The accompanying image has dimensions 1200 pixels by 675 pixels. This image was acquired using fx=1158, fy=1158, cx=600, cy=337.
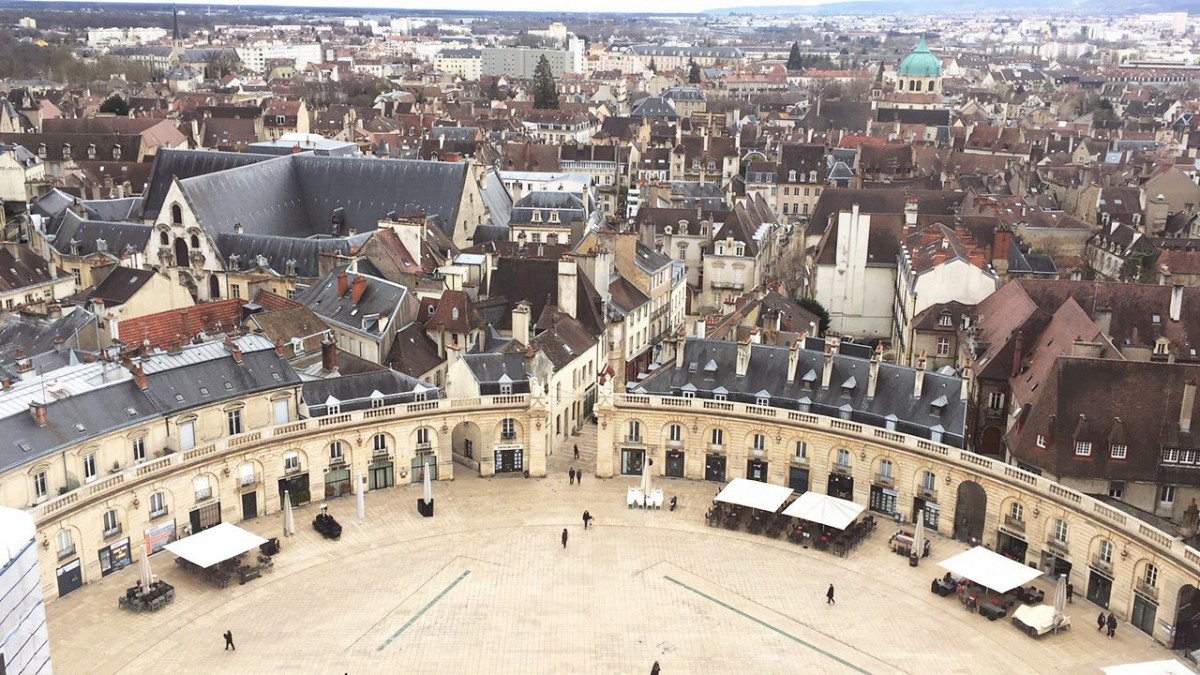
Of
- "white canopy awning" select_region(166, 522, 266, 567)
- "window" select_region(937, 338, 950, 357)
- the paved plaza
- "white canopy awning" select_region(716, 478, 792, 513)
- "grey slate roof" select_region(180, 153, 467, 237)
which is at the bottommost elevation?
the paved plaza

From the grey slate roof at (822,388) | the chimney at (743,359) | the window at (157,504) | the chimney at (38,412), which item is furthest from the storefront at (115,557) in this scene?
the chimney at (743,359)

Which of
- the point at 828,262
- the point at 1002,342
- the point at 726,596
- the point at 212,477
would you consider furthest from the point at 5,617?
the point at 828,262

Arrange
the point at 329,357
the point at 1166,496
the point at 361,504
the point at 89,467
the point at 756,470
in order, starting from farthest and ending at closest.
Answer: the point at 329,357, the point at 756,470, the point at 361,504, the point at 1166,496, the point at 89,467

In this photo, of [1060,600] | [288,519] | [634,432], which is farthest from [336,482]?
[1060,600]

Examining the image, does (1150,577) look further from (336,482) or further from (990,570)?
(336,482)

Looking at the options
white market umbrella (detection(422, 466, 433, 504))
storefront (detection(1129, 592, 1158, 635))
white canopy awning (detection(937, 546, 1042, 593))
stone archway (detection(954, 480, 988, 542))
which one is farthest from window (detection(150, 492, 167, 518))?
storefront (detection(1129, 592, 1158, 635))

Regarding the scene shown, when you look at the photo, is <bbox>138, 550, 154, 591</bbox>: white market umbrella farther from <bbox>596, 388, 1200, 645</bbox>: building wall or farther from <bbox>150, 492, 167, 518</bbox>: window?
<bbox>596, 388, 1200, 645</bbox>: building wall
